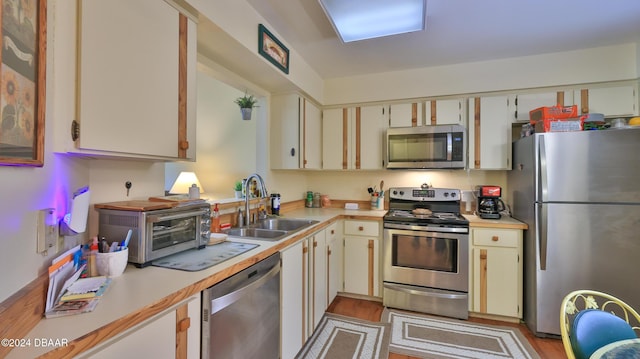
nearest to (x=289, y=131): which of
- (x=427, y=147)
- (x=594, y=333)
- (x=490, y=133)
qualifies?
(x=427, y=147)

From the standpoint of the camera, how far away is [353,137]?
3.20 meters

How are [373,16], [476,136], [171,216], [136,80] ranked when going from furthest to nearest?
[476,136] → [373,16] → [171,216] → [136,80]

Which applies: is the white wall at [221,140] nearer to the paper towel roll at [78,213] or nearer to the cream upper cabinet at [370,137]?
the cream upper cabinet at [370,137]

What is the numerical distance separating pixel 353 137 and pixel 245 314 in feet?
7.64

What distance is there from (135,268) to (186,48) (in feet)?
3.56

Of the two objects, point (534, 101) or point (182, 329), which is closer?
point (182, 329)

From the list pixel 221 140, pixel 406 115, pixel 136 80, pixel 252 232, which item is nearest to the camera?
pixel 136 80

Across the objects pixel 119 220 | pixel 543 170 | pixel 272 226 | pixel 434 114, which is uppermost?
pixel 434 114

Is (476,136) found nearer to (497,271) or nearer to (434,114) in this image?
(434,114)

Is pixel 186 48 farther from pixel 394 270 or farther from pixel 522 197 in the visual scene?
pixel 522 197

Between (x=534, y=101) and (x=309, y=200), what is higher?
(x=534, y=101)

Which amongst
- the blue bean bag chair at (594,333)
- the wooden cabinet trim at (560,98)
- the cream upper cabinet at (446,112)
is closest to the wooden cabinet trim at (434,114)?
the cream upper cabinet at (446,112)

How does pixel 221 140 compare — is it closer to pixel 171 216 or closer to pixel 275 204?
pixel 275 204

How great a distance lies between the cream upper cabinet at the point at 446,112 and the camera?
2.85 meters
